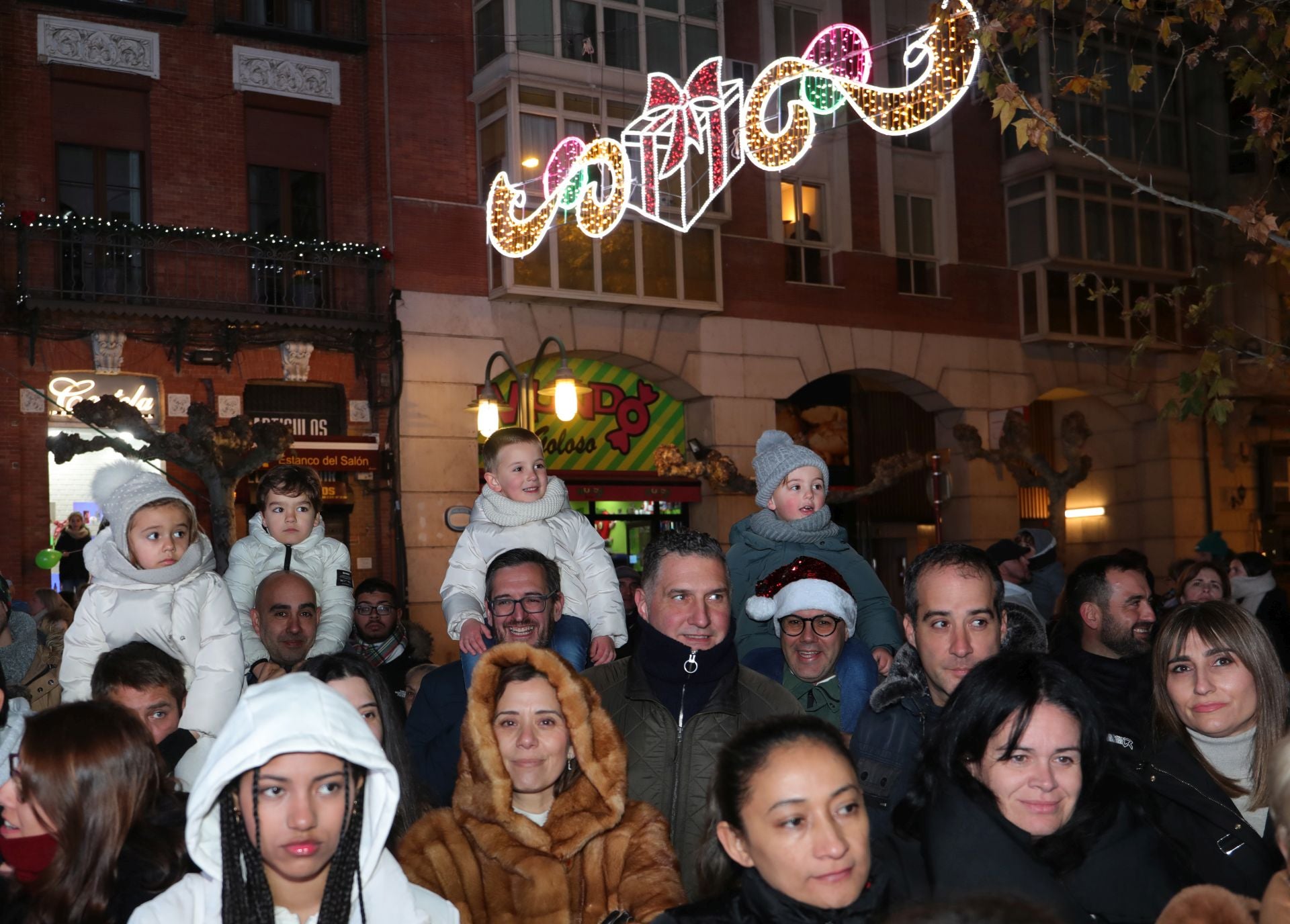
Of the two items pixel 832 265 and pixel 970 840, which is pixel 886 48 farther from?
pixel 970 840

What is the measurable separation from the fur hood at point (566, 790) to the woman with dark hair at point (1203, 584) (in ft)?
20.0

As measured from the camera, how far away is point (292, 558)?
712cm

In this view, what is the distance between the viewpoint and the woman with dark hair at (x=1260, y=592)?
33.9ft

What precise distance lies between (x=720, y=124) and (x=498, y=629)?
1103 centimetres

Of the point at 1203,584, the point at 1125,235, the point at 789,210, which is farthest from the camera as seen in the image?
the point at 1125,235

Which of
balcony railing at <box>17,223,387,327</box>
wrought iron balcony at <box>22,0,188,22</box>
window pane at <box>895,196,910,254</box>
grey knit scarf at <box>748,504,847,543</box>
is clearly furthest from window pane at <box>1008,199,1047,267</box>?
grey knit scarf at <box>748,504,847,543</box>

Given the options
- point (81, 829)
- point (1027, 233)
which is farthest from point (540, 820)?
point (1027, 233)

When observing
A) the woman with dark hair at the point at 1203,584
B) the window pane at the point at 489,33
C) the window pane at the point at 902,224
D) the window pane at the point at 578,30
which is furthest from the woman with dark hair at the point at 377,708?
the window pane at the point at 902,224

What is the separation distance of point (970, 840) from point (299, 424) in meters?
15.9

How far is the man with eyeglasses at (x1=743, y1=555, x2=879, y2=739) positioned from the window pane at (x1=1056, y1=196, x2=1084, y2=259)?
64.2 ft

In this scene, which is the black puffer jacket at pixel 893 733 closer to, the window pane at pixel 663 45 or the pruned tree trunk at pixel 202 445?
the pruned tree trunk at pixel 202 445

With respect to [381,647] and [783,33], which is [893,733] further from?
[783,33]

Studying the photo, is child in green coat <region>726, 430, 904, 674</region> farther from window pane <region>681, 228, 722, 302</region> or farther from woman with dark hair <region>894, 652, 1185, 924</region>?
window pane <region>681, 228, 722, 302</region>

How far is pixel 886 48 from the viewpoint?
73.6ft
